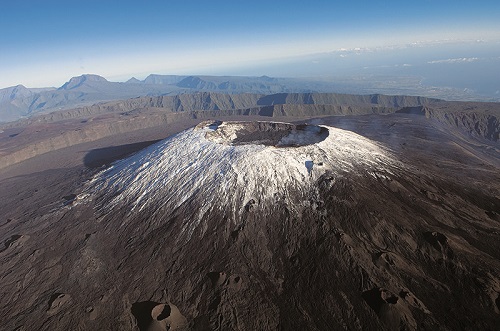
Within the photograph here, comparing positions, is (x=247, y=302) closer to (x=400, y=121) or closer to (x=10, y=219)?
(x=10, y=219)

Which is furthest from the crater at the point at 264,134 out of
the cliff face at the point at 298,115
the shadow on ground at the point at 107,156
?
the cliff face at the point at 298,115

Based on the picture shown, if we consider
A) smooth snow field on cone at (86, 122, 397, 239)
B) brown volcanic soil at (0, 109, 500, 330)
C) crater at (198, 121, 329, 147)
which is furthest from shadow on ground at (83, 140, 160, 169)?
brown volcanic soil at (0, 109, 500, 330)

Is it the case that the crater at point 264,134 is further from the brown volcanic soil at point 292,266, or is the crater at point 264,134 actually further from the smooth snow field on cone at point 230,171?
the brown volcanic soil at point 292,266

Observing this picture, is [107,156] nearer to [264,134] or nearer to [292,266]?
[264,134]

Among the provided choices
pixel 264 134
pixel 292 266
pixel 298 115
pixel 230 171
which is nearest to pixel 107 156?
pixel 264 134

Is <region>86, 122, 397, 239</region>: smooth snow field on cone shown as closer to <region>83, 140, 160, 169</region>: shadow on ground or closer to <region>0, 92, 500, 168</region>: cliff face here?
<region>83, 140, 160, 169</region>: shadow on ground
